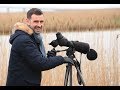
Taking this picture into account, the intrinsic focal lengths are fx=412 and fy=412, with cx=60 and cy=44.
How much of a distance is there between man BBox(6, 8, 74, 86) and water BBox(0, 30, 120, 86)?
2197mm

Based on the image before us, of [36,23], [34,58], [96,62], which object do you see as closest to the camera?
[34,58]

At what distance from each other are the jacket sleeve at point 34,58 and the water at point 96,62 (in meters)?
2.27

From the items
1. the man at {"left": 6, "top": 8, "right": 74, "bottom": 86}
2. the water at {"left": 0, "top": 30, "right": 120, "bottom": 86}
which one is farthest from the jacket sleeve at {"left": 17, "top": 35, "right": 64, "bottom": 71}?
the water at {"left": 0, "top": 30, "right": 120, "bottom": 86}

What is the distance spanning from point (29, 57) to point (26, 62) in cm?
7

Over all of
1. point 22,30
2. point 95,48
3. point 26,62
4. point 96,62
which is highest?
point 22,30

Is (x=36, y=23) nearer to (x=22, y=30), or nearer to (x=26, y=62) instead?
(x=22, y=30)

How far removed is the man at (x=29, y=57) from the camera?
3.21 meters

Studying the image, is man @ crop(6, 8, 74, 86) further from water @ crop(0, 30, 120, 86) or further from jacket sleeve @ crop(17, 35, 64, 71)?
water @ crop(0, 30, 120, 86)

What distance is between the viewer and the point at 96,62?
223 inches

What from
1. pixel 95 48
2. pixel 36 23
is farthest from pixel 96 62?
pixel 36 23

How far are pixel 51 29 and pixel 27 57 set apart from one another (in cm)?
265

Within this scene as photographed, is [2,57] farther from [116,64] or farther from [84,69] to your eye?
[116,64]

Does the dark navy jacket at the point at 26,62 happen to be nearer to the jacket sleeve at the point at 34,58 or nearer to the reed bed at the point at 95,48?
the jacket sleeve at the point at 34,58
